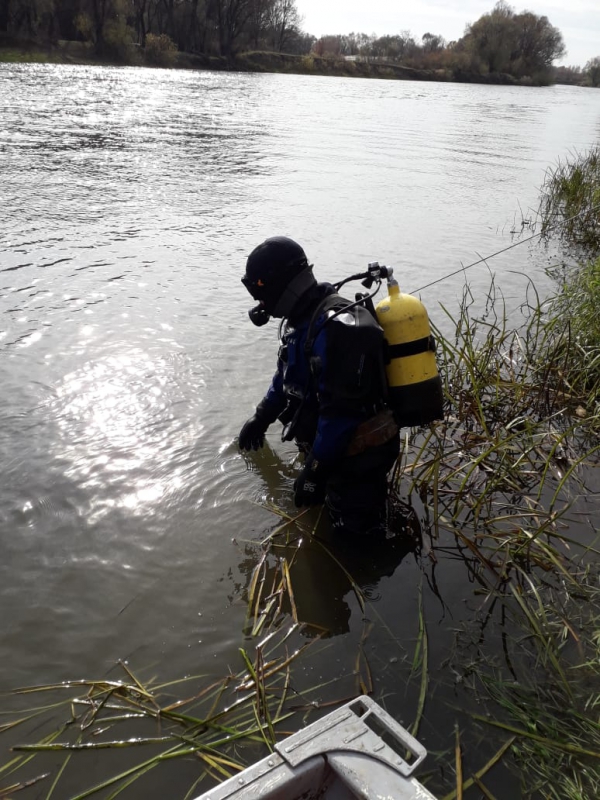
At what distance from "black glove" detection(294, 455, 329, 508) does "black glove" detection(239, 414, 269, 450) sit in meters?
0.51

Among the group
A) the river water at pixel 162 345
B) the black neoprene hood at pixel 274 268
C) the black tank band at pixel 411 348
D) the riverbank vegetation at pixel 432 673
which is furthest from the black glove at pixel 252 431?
the black tank band at pixel 411 348

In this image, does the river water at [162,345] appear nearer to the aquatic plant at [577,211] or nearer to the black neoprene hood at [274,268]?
the aquatic plant at [577,211]

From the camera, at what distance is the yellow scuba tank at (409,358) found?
284 centimetres

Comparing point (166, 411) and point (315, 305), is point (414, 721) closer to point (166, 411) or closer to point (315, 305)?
point (315, 305)

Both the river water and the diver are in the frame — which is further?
the river water

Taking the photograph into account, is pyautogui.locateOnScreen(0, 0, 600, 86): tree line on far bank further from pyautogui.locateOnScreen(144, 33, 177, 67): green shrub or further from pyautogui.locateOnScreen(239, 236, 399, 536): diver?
pyautogui.locateOnScreen(239, 236, 399, 536): diver

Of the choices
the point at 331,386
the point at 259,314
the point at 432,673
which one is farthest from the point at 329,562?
the point at 259,314

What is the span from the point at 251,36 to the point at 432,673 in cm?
7286

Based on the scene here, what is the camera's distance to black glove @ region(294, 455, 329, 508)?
125 inches

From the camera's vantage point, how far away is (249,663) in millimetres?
2541

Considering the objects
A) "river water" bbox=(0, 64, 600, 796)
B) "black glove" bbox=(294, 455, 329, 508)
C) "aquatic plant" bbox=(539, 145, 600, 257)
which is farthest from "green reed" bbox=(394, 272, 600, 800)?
"aquatic plant" bbox=(539, 145, 600, 257)

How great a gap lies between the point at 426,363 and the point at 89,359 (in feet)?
10.6

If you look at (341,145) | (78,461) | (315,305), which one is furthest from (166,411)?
(341,145)

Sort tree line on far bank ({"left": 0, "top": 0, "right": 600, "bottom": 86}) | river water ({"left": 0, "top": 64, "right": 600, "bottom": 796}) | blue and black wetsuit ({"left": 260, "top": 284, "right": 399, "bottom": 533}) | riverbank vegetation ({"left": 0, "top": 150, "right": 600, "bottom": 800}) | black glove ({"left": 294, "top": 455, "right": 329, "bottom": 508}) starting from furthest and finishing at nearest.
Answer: tree line on far bank ({"left": 0, "top": 0, "right": 600, "bottom": 86})
black glove ({"left": 294, "top": 455, "right": 329, "bottom": 508})
river water ({"left": 0, "top": 64, "right": 600, "bottom": 796})
blue and black wetsuit ({"left": 260, "top": 284, "right": 399, "bottom": 533})
riverbank vegetation ({"left": 0, "top": 150, "right": 600, "bottom": 800})
